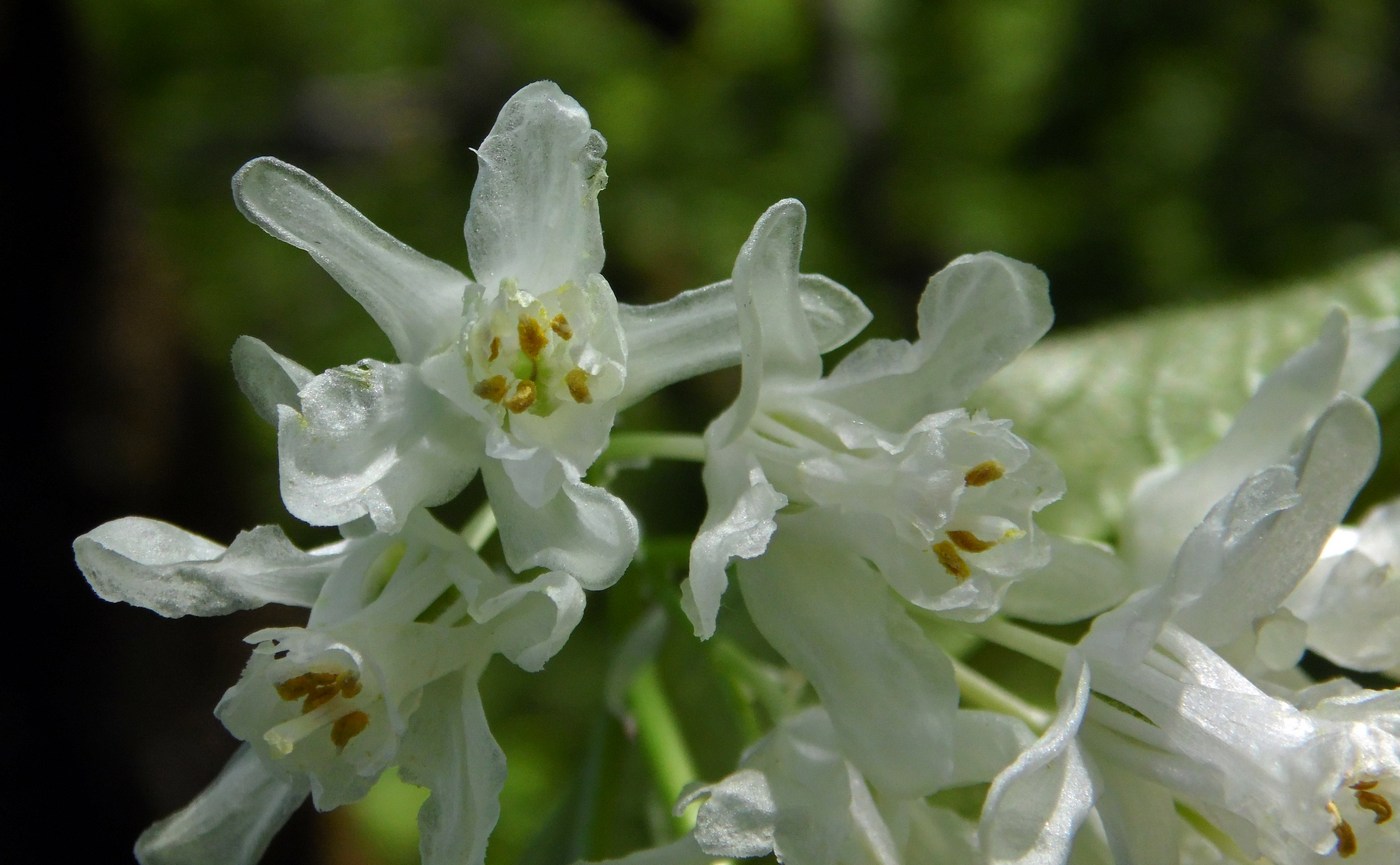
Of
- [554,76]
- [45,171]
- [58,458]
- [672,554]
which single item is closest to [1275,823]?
[672,554]

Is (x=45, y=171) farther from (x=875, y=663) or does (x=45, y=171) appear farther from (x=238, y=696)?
(x=875, y=663)

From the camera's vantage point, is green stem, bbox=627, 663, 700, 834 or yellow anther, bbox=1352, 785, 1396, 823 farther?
green stem, bbox=627, 663, 700, 834

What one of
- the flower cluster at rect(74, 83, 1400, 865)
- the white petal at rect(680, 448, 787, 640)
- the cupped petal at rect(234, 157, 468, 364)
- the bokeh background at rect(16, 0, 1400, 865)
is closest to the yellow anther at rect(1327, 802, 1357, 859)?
the flower cluster at rect(74, 83, 1400, 865)

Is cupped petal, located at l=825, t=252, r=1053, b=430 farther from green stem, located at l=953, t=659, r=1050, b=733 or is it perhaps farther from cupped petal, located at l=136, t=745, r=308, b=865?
cupped petal, located at l=136, t=745, r=308, b=865

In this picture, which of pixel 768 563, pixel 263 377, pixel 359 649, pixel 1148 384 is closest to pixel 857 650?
pixel 768 563

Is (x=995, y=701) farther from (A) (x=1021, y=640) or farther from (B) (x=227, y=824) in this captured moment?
(B) (x=227, y=824)
